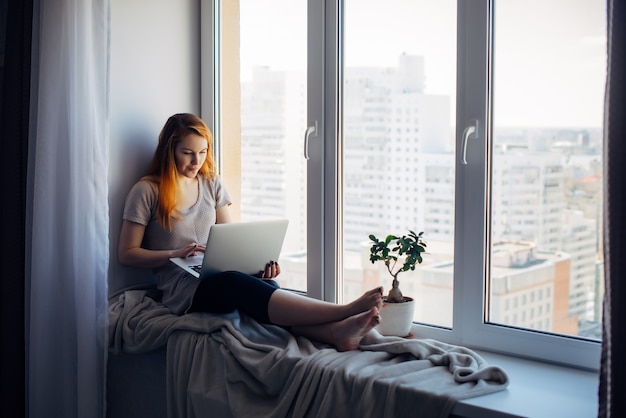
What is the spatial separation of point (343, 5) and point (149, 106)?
2.77 feet

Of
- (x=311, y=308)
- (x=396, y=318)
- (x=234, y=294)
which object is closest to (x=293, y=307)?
(x=311, y=308)

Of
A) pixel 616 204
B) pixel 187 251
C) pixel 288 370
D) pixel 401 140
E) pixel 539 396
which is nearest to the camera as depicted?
pixel 616 204

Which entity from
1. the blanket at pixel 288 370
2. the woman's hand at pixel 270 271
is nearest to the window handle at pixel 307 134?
the woman's hand at pixel 270 271

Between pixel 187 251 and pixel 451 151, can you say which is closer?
pixel 451 151

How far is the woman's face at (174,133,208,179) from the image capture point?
7.96 ft

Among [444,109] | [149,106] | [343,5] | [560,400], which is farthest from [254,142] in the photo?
[560,400]

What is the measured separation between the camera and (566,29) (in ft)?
6.13

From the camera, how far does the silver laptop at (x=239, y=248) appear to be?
2.12 m

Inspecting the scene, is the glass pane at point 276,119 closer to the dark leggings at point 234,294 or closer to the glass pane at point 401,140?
the glass pane at point 401,140

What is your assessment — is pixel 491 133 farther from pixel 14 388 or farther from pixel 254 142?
pixel 14 388

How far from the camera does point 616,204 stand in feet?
4.45

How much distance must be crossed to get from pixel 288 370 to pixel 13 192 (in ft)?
3.76

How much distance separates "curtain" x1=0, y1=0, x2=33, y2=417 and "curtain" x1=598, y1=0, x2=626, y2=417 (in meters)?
1.80

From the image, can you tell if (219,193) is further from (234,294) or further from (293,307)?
(293,307)
